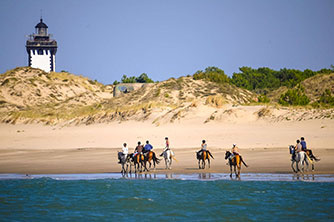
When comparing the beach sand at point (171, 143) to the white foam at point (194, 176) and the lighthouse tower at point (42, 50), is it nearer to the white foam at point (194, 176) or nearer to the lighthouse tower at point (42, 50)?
the white foam at point (194, 176)

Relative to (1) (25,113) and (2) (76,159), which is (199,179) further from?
(1) (25,113)

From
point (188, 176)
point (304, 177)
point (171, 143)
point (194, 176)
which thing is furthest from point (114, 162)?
point (304, 177)

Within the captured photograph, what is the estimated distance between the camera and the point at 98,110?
6247 centimetres

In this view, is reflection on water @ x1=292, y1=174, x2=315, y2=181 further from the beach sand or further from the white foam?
the beach sand

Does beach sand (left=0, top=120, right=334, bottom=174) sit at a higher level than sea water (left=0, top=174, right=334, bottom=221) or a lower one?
higher

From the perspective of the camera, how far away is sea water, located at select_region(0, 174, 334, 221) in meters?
19.0

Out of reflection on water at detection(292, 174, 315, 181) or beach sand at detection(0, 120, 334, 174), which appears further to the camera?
beach sand at detection(0, 120, 334, 174)

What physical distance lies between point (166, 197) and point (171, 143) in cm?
1919

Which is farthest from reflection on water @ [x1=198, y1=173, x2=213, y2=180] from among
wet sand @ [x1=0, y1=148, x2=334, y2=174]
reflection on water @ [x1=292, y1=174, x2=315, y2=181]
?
reflection on water @ [x1=292, y1=174, x2=315, y2=181]

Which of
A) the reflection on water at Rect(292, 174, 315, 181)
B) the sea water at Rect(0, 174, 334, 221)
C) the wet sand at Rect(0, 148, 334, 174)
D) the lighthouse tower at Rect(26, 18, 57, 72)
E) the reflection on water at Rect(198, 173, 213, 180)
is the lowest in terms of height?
the sea water at Rect(0, 174, 334, 221)

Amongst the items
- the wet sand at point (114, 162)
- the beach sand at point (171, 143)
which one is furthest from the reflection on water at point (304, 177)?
the beach sand at point (171, 143)

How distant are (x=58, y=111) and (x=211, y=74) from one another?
22.0 meters

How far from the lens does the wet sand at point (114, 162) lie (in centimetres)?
2908

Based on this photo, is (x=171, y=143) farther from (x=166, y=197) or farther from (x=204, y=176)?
A: (x=166, y=197)
